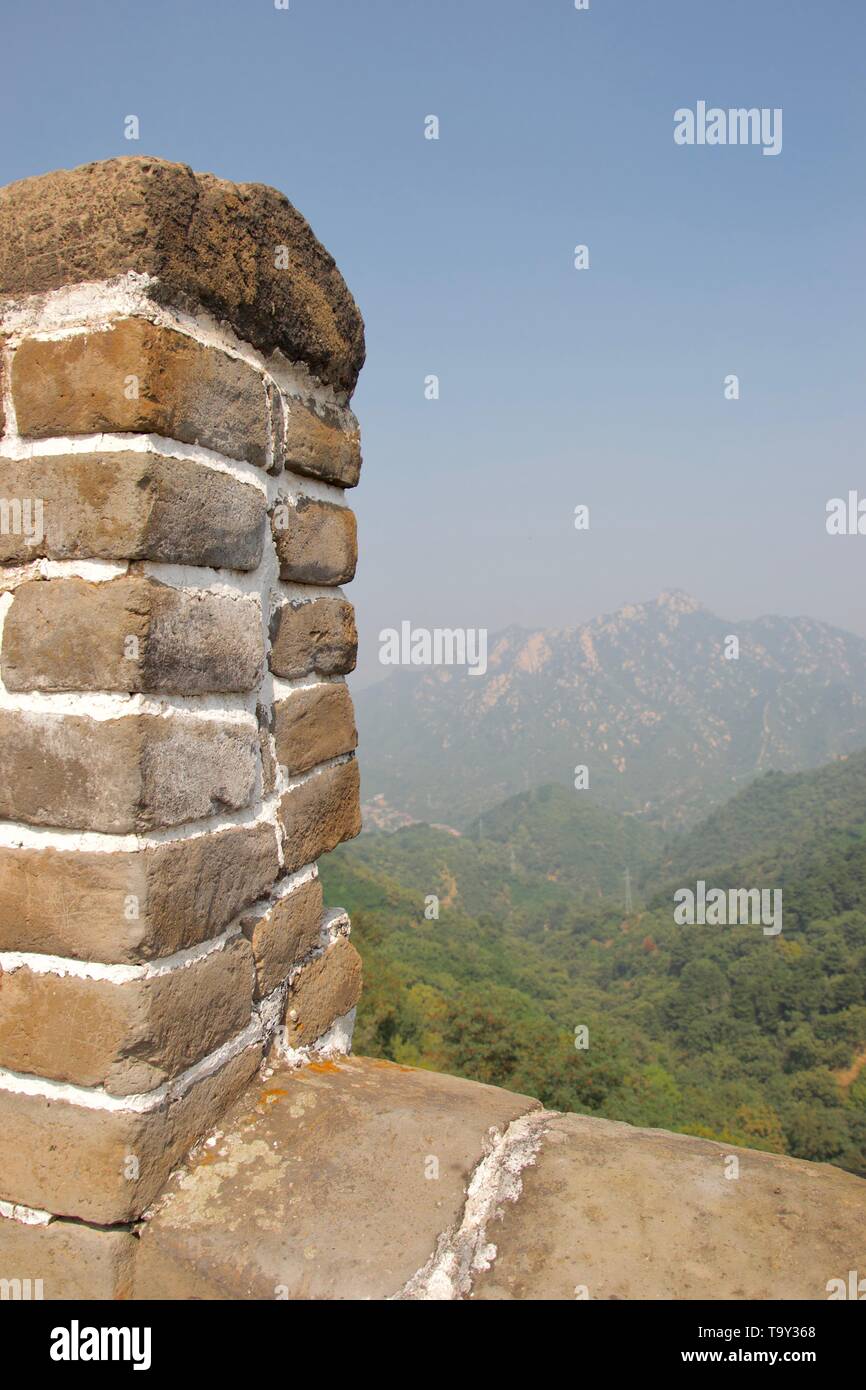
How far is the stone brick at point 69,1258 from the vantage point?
1318mm

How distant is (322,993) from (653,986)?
49082 mm

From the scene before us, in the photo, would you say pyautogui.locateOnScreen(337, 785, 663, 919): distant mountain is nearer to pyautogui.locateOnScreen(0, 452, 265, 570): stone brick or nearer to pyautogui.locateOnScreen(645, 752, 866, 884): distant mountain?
pyautogui.locateOnScreen(645, 752, 866, 884): distant mountain

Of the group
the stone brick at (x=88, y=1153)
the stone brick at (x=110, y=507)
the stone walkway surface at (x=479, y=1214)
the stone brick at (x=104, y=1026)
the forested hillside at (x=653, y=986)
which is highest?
the stone brick at (x=110, y=507)

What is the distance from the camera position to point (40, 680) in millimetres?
1370

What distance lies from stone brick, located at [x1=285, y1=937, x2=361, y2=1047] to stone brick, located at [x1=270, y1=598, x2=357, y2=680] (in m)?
0.67

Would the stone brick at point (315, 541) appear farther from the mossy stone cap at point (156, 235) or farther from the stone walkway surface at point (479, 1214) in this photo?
the stone walkway surface at point (479, 1214)

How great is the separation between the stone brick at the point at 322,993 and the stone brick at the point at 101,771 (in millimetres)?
610

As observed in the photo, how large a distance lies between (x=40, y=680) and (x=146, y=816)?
11.3 inches

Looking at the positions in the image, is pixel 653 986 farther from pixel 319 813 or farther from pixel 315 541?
Result: pixel 315 541

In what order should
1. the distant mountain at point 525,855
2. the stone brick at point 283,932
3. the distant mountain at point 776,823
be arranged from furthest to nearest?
the distant mountain at point 525,855 < the distant mountain at point 776,823 < the stone brick at point 283,932

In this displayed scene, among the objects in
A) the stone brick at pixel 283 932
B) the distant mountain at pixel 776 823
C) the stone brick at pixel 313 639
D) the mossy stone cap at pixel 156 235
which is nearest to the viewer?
the mossy stone cap at pixel 156 235

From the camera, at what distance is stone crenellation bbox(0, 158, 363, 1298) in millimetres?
1329

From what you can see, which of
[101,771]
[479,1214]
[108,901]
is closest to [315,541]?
[101,771]

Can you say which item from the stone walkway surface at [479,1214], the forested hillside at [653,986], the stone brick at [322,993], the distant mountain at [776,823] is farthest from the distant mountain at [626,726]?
the stone walkway surface at [479,1214]
